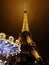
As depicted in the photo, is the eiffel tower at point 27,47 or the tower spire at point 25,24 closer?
the eiffel tower at point 27,47

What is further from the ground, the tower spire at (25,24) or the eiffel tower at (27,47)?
the tower spire at (25,24)

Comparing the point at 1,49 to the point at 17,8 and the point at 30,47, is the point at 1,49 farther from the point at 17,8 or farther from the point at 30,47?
the point at 17,8

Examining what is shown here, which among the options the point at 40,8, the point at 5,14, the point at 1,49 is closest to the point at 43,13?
the point at 40,8

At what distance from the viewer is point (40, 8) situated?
2504mm

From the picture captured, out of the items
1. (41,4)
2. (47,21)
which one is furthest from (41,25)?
(41,4)

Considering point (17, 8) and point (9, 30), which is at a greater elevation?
point (17, 8)

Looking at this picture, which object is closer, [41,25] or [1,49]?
[1,49]

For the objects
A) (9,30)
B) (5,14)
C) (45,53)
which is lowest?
(45,53)

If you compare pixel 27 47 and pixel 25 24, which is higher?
pixel 25 24

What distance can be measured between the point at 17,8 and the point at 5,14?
0.53 ft

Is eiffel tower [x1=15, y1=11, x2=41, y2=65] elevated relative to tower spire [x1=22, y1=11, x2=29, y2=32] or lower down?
lower down

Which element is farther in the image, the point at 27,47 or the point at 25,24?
the point at 25,24

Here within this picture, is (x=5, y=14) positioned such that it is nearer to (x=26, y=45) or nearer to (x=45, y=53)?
(x=26, y=45)

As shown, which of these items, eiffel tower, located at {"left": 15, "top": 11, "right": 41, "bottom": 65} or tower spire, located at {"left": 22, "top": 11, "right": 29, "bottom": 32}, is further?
tower spire, located at {"left": 22, "top": 11, "right": 29, "bottom": 32}
